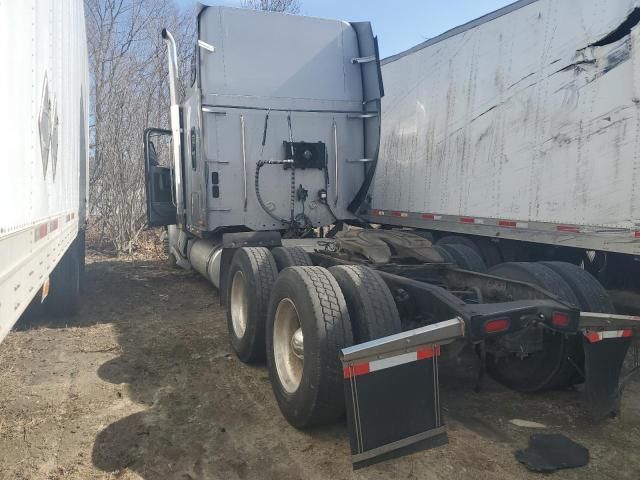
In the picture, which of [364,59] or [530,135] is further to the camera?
[364,59]

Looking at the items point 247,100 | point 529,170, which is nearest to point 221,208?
point 247,100

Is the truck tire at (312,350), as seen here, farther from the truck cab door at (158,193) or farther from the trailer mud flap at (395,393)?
the truck cab door at (158,193)

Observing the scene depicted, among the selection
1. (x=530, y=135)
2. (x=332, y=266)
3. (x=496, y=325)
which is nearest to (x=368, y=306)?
(x=496, y=325)

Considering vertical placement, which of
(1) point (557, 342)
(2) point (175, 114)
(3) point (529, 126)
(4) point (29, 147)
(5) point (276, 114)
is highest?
(2) point (175, 114)

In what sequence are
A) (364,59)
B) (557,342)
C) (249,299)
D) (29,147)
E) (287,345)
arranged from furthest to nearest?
(364,59), (249,299), (287,345), (557,342), (29,147)

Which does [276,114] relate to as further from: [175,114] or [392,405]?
[392,405]

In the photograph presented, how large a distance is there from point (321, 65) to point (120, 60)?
10.4 m

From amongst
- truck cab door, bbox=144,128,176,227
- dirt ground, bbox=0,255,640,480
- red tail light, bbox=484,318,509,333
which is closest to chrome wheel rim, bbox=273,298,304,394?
dirt ground, bbox=0,255,640,480

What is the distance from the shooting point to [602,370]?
3447mm

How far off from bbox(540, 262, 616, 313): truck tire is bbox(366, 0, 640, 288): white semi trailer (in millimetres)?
1564

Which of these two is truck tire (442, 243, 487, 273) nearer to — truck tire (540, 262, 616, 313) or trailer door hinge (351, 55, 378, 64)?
truck tire (540, 262, 616, 313)

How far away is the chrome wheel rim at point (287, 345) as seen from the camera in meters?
3.88

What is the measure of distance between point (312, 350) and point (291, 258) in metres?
1.95

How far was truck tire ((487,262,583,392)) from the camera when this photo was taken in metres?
3.89
